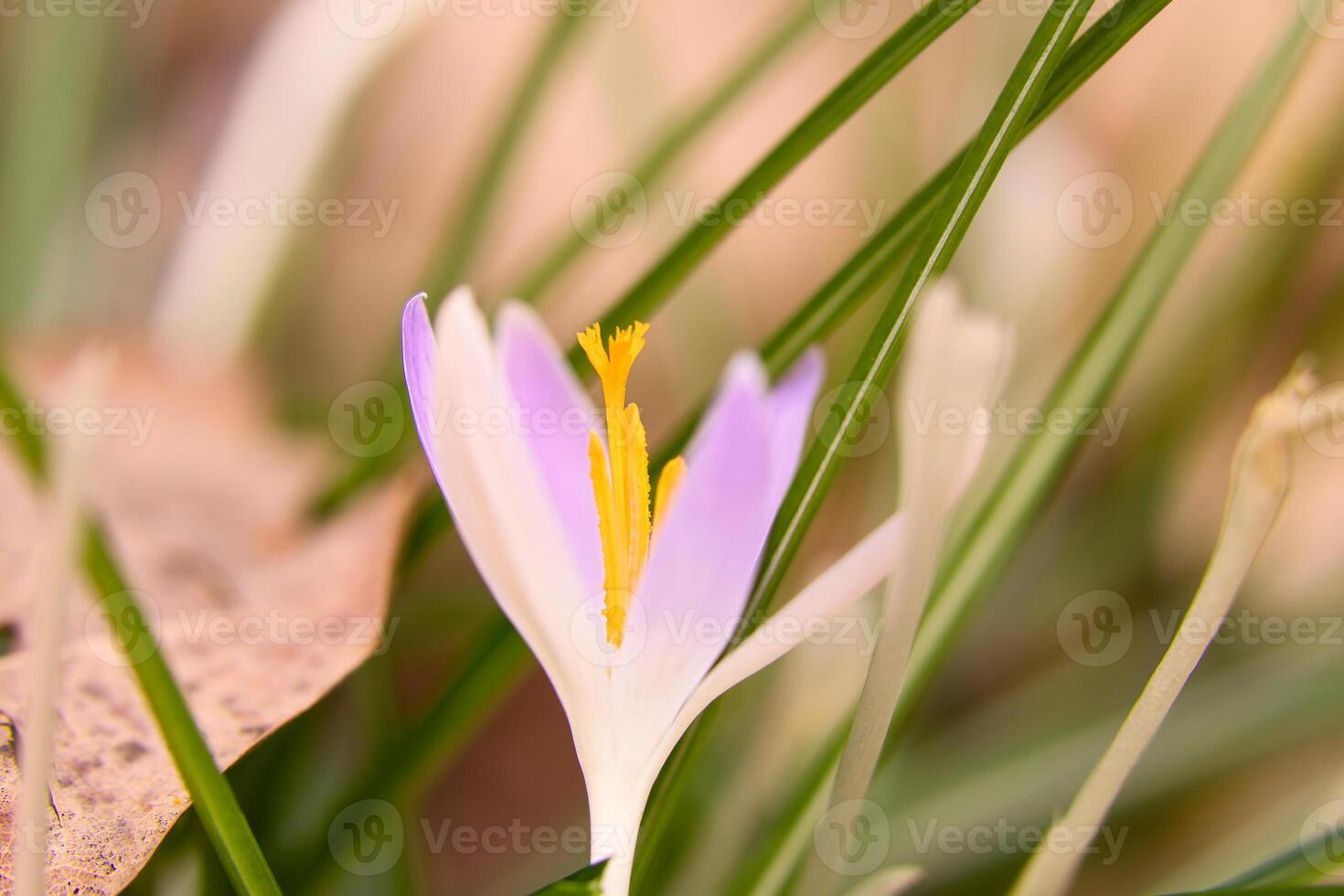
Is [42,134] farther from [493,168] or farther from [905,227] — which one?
[905,227]

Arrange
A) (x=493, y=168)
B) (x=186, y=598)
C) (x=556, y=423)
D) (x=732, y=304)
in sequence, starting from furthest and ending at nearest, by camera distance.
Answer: (x=732, y=304) → (x=493, y=168) → (x=186, y=598) → (x=556, y=423)

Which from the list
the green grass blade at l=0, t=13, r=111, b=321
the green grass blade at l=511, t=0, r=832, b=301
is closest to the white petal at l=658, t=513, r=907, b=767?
the green grass blade at l=511, t=0, r=832, b=301

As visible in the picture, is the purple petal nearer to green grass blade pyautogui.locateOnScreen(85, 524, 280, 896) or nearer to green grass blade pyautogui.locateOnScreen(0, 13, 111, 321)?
green grass blade pyautogui.locateOnScreen(85, 524, 280, 896)

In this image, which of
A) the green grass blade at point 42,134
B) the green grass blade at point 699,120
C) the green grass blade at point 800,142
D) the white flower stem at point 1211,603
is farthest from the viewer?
the green grass blade at point 42,134

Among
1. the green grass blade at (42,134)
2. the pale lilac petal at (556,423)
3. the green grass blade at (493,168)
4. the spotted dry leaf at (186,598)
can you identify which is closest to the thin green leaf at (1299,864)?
the pale lilac petal at (556,423)

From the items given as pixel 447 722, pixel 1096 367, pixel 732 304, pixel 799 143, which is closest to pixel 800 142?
pixel 799 143

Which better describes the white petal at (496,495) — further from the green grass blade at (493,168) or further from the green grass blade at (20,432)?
the green grass blade at (493,168)
